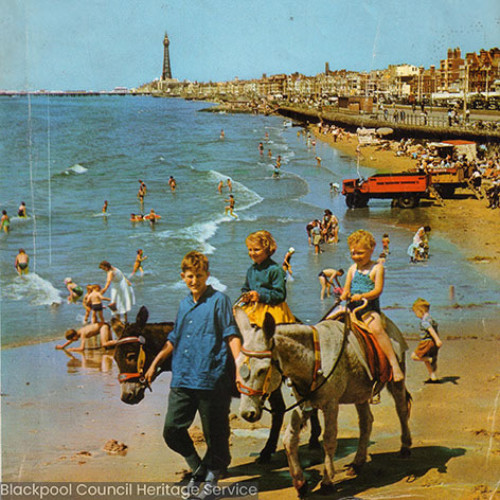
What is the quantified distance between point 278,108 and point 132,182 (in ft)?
198

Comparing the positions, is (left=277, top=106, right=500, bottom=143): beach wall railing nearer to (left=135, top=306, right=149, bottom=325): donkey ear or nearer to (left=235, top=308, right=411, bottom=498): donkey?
(left=235, top=308, right=411, bottom=498): donkey

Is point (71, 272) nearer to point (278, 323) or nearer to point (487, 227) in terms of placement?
point (487, 227)

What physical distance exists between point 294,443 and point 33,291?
1001 centimetres

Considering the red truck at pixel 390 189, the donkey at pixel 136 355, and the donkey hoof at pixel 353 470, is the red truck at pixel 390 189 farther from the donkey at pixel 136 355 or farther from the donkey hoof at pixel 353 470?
the donkey hoof at pixel 353 470

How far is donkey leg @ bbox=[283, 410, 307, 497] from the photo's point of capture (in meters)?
7.04

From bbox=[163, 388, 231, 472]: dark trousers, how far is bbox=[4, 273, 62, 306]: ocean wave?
28.4ft

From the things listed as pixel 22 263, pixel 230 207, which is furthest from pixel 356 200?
pixel 22 263

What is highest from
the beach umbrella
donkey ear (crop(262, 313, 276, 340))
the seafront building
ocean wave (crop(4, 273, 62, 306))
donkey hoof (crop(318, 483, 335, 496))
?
the seafront building

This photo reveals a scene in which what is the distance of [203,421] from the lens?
7312 mm

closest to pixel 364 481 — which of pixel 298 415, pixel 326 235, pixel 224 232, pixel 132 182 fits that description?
pixel 298 415

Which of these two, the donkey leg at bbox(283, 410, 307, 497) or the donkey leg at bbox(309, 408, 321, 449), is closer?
the donkey leg at bbox(283, 410, 307, 497)

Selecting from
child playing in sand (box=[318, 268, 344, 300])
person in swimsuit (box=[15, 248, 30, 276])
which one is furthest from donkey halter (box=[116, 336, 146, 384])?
person in swimsuit (box=[15, 248, 30, 276])

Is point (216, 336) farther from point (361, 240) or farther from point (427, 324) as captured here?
point (427, 324)

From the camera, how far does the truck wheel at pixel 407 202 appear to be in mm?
18891
